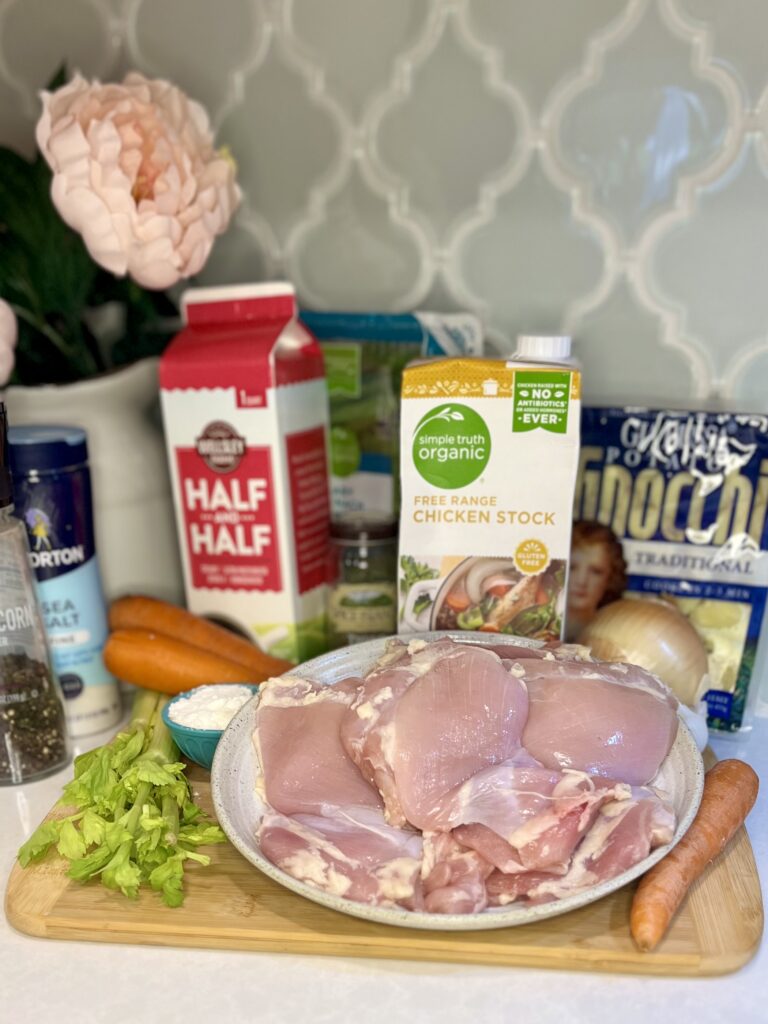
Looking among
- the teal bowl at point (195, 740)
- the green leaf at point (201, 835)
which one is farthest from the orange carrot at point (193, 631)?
the green leaf at point (201, 835)

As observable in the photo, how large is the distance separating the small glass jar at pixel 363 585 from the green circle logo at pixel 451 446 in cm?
13

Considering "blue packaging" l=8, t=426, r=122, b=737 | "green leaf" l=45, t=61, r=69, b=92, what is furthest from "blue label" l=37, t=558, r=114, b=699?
"green leaf" l=45, t=61, r=69, b=92

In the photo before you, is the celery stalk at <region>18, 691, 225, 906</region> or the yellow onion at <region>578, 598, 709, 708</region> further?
the yellow onion at <region>578, 598, 709, 708</region>

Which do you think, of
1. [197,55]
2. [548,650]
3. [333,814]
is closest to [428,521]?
[548,650]

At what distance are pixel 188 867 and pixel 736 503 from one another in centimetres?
62

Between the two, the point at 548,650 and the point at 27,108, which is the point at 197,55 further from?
the point at 548,650

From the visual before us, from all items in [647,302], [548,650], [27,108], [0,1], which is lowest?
[548,650]

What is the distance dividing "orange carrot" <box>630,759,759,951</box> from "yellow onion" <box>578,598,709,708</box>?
0.33ft

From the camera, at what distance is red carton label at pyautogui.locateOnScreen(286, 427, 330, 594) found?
36.9 inches

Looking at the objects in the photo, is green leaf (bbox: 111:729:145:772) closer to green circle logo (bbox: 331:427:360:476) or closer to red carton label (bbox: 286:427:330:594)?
red carton label (bbox: 286:427:330:594)

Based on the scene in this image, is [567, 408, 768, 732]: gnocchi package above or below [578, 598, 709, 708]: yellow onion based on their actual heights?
above

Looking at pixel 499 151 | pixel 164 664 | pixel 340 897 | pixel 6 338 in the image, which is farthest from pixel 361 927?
pixel 499 151

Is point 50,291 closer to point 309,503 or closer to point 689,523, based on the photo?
point 309,503

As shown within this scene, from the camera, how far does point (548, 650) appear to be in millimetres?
792
